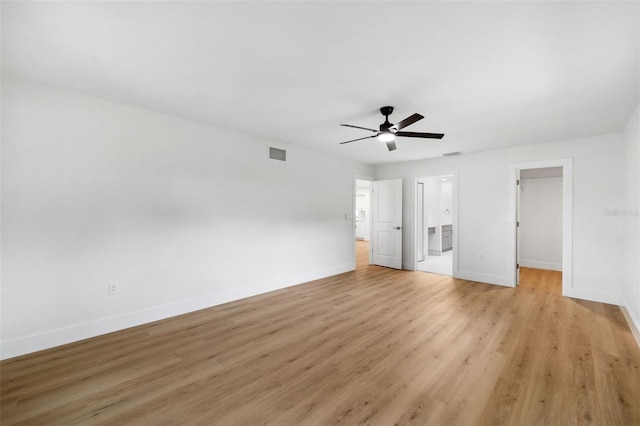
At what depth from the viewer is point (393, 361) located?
2531 mm

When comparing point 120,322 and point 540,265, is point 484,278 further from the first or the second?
point 120,322

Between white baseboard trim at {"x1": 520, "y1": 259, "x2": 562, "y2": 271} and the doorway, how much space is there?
67.5 inches

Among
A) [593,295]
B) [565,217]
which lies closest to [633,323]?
[593,295]

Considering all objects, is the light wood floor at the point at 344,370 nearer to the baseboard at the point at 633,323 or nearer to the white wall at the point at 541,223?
the baseboard at the point at 633,323

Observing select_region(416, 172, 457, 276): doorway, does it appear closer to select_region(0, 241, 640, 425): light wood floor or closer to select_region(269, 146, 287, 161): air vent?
select_region(0, 241, 640, 425): light wood floor

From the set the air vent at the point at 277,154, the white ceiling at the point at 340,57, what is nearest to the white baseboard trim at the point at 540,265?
the white ceiling at the point at 340,57

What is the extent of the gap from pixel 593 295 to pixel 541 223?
2.94m

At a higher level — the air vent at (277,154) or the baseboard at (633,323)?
the air vent at (277,154)

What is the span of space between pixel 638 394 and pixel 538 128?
3328mm

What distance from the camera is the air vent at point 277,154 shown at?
4773 millimetres

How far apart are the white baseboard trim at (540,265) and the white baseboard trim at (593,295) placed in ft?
8.15

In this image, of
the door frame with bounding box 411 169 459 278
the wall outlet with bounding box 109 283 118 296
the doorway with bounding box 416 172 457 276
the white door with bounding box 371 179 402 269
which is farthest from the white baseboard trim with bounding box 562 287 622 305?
the wall outlet with bounding box 109 283 118 296

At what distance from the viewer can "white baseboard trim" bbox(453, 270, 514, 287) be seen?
5.13 m

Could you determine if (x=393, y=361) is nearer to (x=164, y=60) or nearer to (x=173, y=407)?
(x=173, y=407)
